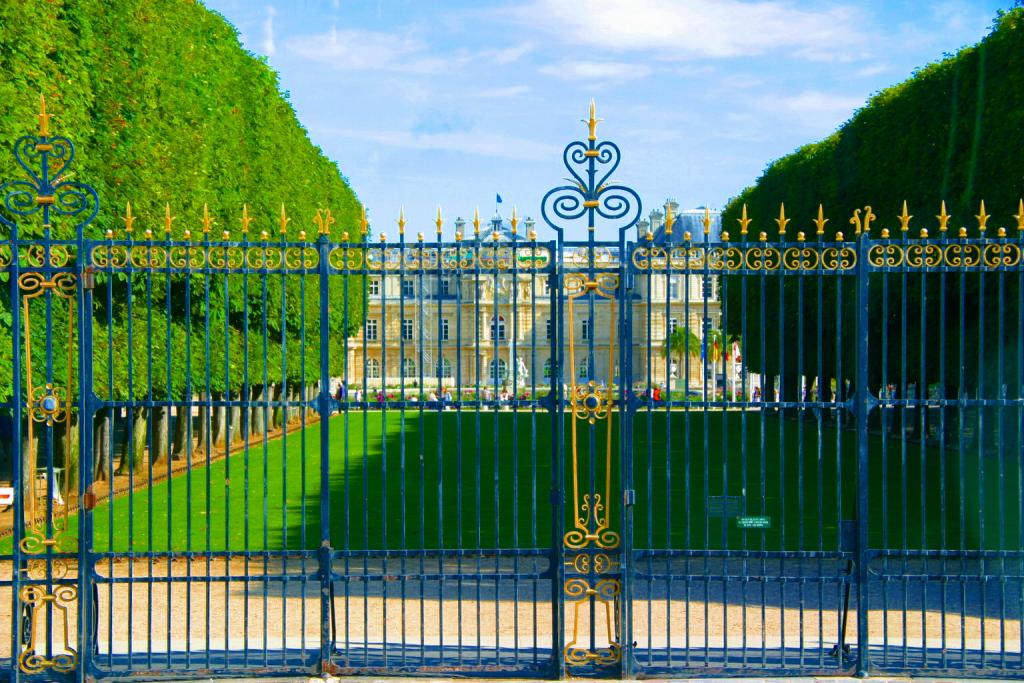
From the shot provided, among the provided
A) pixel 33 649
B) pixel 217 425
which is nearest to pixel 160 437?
pixel 217 425

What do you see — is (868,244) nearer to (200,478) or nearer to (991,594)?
(991,594)

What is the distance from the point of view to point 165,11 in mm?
19203

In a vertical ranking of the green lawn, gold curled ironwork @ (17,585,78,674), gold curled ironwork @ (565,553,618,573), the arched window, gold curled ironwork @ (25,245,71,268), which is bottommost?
the green lawn

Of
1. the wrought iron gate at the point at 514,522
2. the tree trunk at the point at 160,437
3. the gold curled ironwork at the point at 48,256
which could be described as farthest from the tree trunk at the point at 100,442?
the gold curled ironwork at the point at 48,256

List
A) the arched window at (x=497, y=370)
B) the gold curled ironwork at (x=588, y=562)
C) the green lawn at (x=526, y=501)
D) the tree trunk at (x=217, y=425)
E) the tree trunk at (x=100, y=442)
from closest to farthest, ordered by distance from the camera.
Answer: the arched window at (x=497, y=370) < the gold curled ironwork at (x=588, y=562) < the green lawn at (x=526, y=501) < the tree trunk at (x=100, y=442) < the tree trunk at (x=217, y=425)

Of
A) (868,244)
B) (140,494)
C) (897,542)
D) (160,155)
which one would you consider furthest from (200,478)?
(868,244)

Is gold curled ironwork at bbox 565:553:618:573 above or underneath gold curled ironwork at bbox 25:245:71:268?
underneath

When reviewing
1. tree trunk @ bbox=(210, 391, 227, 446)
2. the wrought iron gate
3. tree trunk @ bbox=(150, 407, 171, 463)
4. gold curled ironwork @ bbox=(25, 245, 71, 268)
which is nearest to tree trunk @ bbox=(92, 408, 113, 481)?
tree trunk @ bbox=(150, 407, 171, 463)

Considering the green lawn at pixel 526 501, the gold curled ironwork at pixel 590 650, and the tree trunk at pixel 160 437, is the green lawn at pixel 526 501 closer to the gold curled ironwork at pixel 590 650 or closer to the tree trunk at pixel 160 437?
the gold curled ironwork at pixel 590 650

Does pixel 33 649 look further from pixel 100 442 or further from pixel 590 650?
pixel 100 442

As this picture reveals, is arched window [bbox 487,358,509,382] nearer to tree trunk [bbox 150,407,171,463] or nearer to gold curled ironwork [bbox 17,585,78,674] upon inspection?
gold curled ironwork [bbox 17,585,78,674]

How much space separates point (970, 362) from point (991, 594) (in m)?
12.1

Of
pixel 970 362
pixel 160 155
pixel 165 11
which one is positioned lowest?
pixel 970 362

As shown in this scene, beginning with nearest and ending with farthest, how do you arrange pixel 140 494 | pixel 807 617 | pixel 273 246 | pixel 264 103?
1. pixel 273 246
2. pixel 807 617
3. pixel 140 494
4. pixel 264 103
